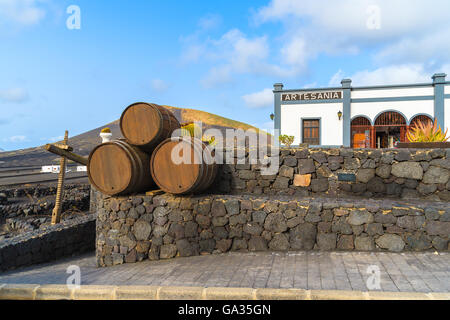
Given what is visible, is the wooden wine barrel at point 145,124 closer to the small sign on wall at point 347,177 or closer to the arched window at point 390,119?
the small sign on wall at point 347,177

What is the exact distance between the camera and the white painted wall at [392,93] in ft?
59.2

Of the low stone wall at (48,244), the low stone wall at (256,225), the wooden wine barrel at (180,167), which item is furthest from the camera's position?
the low stone wall at (48,244)

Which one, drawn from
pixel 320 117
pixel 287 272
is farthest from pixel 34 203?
pixel 320 117

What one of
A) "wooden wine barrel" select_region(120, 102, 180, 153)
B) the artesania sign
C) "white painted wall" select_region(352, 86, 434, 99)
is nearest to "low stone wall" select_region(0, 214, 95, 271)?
"wooden wine barrel" select_region(120, 102, 180, 153)

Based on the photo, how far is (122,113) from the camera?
19.1 ft

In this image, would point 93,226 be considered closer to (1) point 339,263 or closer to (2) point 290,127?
(1) point 339,263

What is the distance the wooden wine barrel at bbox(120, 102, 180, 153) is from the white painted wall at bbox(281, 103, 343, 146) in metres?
14.9

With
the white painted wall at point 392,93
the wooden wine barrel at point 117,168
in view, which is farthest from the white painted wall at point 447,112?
the wooden wine barrel at point 117,168

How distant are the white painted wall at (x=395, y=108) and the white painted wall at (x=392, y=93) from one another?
1.45 feet

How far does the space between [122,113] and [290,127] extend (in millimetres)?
15322

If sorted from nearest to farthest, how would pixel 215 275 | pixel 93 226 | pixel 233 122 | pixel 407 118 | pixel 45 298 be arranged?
pixel 45 298 < pixel 215 275 < pixel 93 226 < pixel 407 118 < pixel 233 122

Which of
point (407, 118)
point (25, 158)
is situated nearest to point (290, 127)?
point (407, 118)

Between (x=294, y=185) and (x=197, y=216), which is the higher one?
(x=294, y=185)

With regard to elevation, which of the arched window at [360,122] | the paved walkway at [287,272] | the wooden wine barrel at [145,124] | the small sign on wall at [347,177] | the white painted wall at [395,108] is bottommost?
the paved walkway at [287,272]
